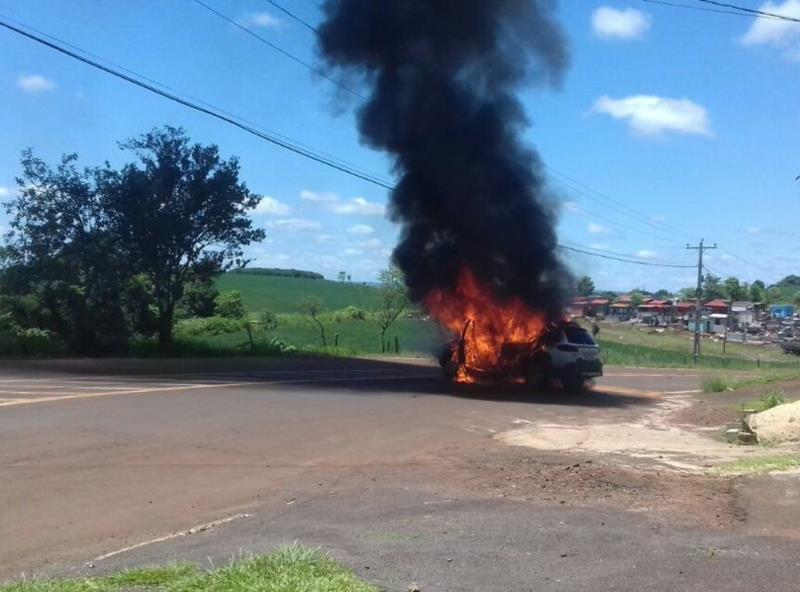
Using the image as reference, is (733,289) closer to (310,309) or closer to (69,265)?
(310,309)

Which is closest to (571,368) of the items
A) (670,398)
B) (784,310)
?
(670,398)

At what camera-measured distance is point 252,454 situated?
10703 mm

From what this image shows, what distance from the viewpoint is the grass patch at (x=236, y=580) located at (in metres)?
4.61

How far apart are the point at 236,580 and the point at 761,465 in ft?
21.3

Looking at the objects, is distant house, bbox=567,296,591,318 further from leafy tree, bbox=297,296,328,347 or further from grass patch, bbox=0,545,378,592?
leafy tree, bbox=297,296,328,347

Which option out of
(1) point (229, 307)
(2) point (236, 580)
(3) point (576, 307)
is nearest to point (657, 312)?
(1) point (229, 307)

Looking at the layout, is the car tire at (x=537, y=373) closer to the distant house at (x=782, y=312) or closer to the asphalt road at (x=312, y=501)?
the asphalt road at (x=312, y=501)

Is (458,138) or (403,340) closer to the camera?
(458,138)

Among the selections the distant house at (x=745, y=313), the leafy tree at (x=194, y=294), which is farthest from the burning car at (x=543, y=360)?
the distant house at (x=745, y=313)

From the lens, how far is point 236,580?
4719mm

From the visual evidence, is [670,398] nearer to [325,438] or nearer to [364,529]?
[325,438]

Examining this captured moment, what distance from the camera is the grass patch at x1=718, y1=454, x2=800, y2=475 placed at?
8802mm

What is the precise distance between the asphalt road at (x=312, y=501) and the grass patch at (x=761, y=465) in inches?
101

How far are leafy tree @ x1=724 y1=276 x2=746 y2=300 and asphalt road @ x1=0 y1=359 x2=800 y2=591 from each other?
105m
